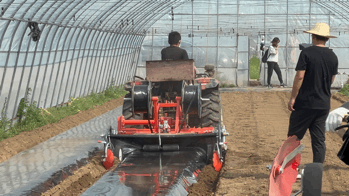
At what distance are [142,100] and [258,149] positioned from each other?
217 cm

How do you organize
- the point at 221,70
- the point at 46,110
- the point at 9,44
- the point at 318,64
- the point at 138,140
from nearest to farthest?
1. the point at 318,64
2. the point at 138,140
3. the point at 9,44
4. the point at 46,110
5. the point at 221,70

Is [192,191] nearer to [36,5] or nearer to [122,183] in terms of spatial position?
[122,183]

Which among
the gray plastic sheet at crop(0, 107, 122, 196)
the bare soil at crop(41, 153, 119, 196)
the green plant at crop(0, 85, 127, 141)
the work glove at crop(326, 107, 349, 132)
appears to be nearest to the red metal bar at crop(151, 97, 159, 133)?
the bare soil at crop(41, 153, 119, 196)

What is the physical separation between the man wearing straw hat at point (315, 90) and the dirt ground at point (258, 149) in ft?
2.38

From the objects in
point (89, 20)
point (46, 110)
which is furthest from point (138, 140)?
point (89, 20)

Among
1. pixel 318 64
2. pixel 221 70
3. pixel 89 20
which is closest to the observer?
pixel 318 64

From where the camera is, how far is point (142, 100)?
727 cm

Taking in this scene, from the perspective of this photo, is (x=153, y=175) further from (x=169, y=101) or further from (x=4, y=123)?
(x=4, y=123)

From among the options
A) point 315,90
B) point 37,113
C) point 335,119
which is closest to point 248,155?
point 315,90

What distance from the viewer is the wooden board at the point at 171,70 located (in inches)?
298

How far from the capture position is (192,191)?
231 inches

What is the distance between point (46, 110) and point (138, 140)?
575 cm

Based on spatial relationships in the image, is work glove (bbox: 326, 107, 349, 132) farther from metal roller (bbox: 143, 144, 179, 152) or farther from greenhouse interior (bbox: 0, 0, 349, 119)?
greenhouse interior (bbox: 0, 0, 349, 119)

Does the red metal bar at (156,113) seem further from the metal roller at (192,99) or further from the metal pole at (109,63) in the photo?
the metal pole at (109,63)
